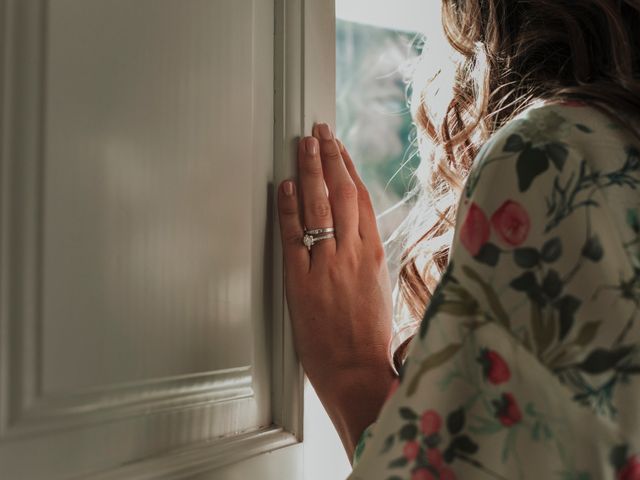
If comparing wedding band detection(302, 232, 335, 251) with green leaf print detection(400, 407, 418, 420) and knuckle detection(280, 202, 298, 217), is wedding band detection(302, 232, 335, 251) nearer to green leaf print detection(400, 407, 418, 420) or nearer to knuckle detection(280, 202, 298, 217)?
knuckle detection(280, 202, 298, 217)

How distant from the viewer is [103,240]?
0.66 m

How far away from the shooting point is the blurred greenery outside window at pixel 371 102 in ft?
8.16

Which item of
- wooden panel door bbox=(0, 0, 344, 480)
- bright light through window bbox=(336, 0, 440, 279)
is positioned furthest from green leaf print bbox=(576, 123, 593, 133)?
bright light through window bbox=(336, 0, 440, 279)

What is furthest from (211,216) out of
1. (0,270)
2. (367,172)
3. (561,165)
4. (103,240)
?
(367,172)

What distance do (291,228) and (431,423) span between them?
443 mm

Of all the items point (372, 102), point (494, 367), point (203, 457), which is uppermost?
point (372, 102)

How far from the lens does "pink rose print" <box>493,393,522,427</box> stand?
536 mm

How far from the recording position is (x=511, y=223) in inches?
22.4

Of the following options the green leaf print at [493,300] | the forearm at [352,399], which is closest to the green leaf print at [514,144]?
the green leaf print at [493,300]

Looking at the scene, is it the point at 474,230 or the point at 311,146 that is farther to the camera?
the point at 311,146

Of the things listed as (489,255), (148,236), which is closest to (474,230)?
(489,255)

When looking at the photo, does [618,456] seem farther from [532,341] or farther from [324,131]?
[324,131]

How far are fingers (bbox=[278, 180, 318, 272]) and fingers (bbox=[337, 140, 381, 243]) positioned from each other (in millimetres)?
111

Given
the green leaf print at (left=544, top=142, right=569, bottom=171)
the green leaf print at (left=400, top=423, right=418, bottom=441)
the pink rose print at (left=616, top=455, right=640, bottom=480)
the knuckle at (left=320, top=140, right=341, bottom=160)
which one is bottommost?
the pink rose print at (left=616, top=455, right=640, bottom=480)
